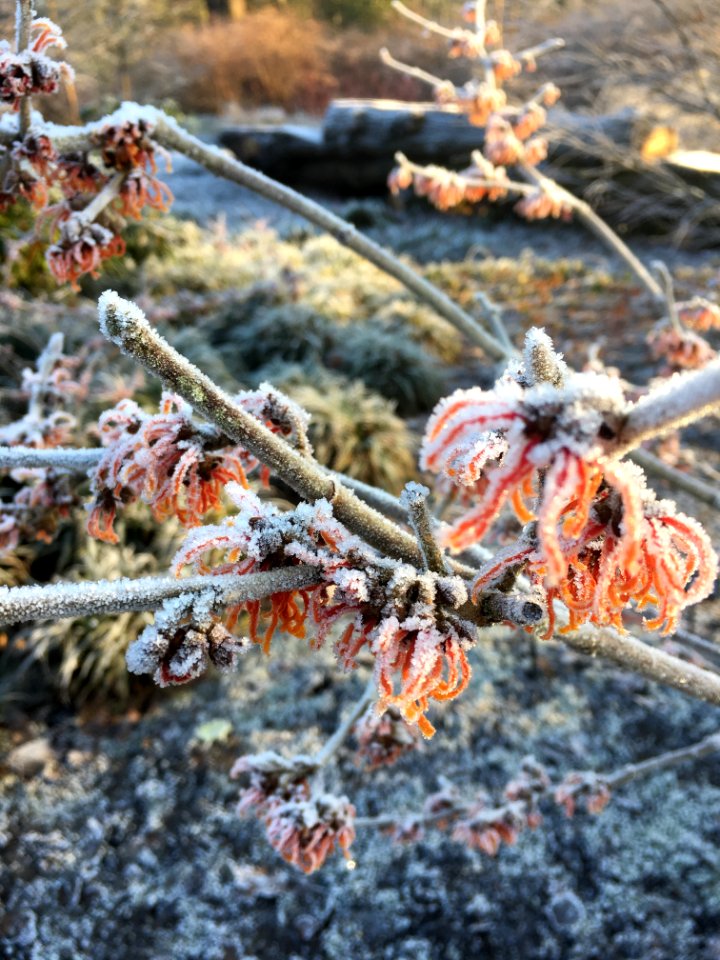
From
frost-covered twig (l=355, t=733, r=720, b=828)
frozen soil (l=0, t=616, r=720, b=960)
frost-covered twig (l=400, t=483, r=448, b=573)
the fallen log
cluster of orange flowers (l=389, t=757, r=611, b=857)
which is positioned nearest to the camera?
frost-covered twig (l=400, t=483, r=448, b=573)

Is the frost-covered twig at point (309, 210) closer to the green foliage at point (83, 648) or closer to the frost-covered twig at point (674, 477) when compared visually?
the frost-covered twig at point (674, 477)

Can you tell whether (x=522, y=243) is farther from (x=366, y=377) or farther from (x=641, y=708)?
(x=641, y=708)

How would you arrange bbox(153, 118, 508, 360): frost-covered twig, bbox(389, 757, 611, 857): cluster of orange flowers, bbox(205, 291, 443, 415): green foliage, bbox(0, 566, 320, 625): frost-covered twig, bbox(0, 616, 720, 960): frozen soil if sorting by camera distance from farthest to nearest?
bbox(205, 291, 443, 415): green foliage → bbox(0, 616, 720, 960): frozen soil → bbox(389, 757, 611, 857): cluster of orange flowers → bbox(153, 118, 508, 360): frost-covered twig → bbox(0, 566, 320, 625): frost-covered twig

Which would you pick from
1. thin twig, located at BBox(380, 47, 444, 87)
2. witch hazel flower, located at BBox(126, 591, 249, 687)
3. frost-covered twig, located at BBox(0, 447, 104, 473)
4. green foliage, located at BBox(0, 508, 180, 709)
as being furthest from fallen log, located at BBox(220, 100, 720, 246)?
witch hazel flower, located at BBox(126, 591, 249, 687)

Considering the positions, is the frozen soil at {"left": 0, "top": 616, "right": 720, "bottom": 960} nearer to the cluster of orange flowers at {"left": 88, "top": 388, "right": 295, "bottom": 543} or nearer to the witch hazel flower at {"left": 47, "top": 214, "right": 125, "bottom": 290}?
the cluster of orange flowers at {"left": 88, "top": 388, "right": 295, "bottom": 543}

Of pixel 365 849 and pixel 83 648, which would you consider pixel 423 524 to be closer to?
pixel 365 849

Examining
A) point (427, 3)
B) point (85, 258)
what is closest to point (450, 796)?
point (85, 258)
